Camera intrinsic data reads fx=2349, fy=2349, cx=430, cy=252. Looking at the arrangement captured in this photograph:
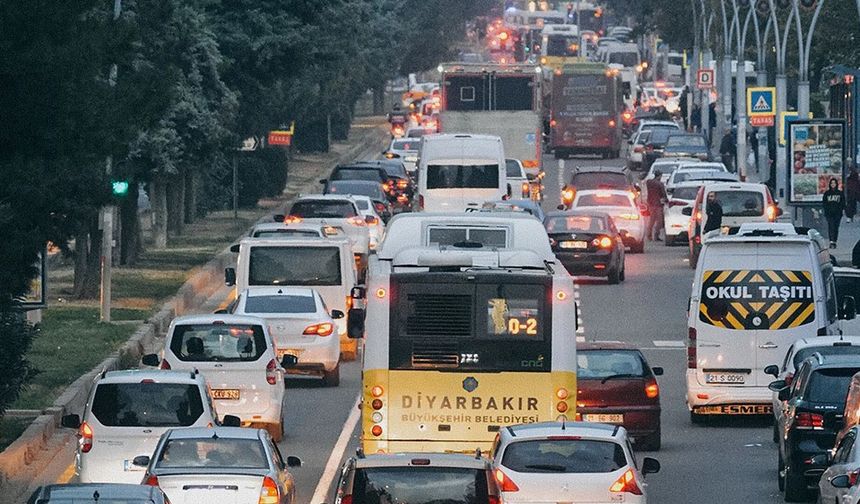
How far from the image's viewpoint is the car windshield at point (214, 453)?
20.2 meters

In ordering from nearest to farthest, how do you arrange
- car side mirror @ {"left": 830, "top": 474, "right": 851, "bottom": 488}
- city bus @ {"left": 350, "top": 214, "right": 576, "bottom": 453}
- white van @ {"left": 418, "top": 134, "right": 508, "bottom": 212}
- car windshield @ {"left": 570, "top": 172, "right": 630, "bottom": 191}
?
car side mirror @ {"left": 830, "top": 474, "right": 851, "bottom": 488}
city bus @ {"left": 350, "top": 214, "right": 576, "bottom": 453}
white van @ {"left": 418, "top": 134, "right": 508, "bottom": 212}
car windshield @ {"left": 570, "top": 172, "right": 630, "bottom": 191}

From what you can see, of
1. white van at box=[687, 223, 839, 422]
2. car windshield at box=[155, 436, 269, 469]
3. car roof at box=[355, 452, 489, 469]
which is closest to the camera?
car roof at box=[355, 452, 489, 469]

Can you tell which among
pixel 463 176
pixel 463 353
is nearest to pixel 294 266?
pixel 463 353

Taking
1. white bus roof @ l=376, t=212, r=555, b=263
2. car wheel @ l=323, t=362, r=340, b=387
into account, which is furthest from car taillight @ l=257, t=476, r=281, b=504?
car wheel @ l=323, t=362, r=340, b=387

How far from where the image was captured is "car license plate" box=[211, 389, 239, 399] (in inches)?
1124

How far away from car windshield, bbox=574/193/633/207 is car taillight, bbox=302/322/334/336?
72.7 feet

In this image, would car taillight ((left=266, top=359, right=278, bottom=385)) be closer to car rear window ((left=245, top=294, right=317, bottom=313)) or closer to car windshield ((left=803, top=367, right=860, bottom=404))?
car rear window ((left=245, top=294, right=317, bottom=313))

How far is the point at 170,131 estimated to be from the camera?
4881 centimetres

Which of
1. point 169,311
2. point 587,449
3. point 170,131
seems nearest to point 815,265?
point 587,449

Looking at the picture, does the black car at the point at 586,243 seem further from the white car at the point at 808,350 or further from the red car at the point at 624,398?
the white car at the point at 808,350

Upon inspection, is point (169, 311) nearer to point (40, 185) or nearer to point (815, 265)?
point (815, 265)

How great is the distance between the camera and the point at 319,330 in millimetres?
33938

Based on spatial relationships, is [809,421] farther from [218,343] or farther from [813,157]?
[813,157]

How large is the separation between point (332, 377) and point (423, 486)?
18.2 metres
